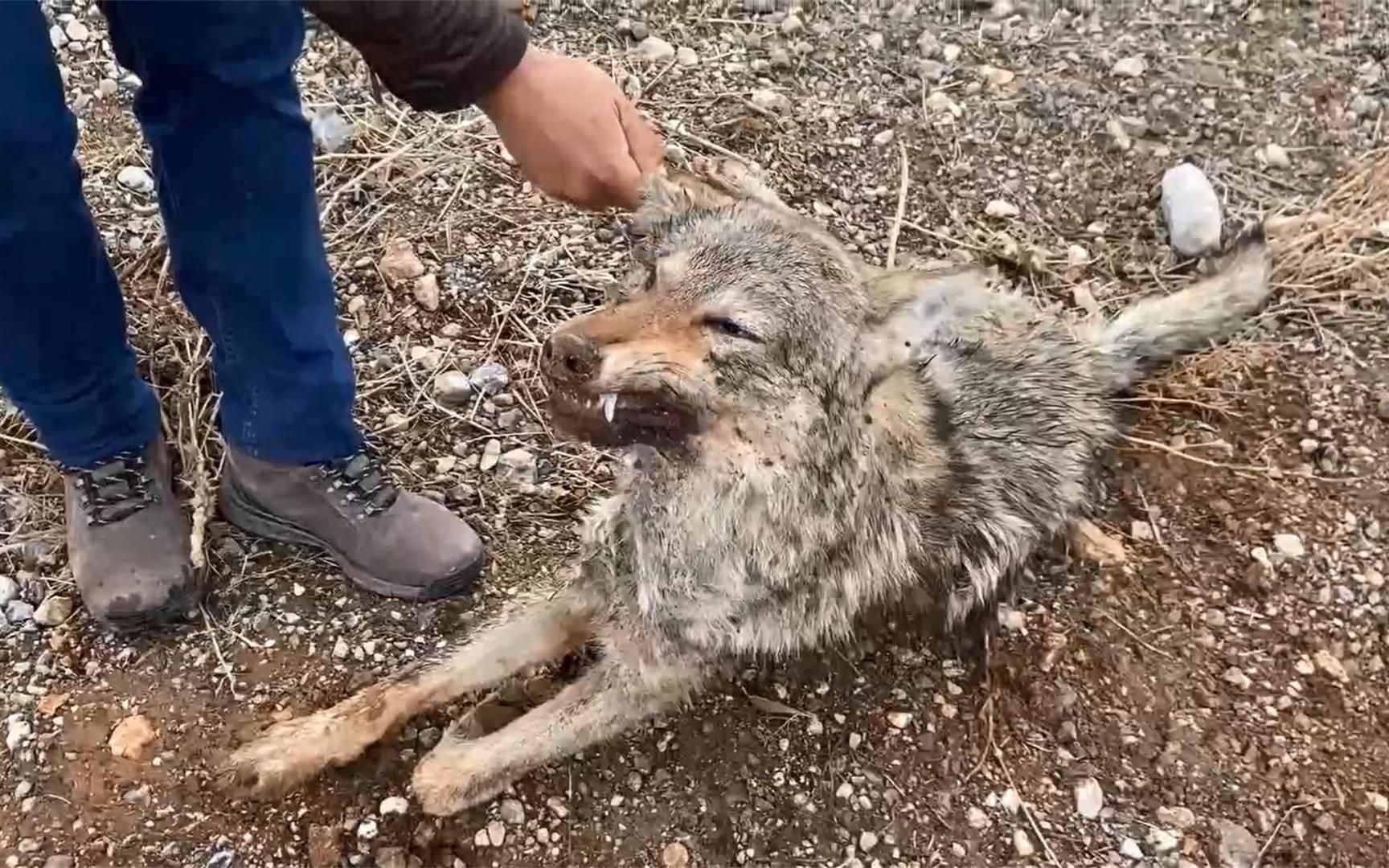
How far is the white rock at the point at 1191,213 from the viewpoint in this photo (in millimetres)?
3895

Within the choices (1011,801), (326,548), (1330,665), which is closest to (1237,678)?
(1330,665)

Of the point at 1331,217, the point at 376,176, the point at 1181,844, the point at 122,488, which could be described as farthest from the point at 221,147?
the point at 1331,217

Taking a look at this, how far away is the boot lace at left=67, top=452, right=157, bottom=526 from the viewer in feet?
9.41

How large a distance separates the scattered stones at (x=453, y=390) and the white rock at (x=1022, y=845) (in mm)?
1900

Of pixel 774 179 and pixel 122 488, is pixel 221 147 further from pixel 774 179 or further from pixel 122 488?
pixel 774 179

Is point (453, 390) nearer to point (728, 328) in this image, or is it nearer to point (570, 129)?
point (728, 328)

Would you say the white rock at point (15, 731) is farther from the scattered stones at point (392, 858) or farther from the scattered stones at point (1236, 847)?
the scattered stones at point (1236, 847)

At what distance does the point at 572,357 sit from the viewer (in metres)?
2.24

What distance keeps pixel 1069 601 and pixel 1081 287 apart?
1159 millimetres

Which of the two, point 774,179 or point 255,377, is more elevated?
point 774,179

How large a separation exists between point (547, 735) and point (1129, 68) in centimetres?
330

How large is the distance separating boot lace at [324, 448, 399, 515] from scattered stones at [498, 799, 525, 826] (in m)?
0.79

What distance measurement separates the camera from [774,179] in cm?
402

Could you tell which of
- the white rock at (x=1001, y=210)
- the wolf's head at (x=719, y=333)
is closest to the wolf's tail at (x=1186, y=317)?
the white rock at (x=1001, y=210)
